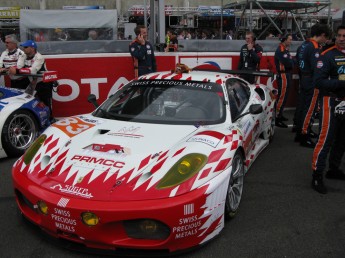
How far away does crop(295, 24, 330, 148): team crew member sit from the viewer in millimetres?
5684

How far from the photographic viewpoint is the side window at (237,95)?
3963 mm

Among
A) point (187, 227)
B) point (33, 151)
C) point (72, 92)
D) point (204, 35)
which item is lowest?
point (187, 227)

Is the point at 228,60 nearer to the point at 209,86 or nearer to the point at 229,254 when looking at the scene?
the point at 209,86

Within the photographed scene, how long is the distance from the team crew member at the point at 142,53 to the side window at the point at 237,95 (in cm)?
274

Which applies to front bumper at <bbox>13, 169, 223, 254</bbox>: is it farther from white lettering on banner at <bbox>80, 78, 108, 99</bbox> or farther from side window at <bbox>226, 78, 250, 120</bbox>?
white lettering on banner at <bbox>80, 78, 108, 99</bbox>

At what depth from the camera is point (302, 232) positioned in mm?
3104

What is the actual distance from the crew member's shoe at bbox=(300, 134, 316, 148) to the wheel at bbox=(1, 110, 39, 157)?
3766 millimetres

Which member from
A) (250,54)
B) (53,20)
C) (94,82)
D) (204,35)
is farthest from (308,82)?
(204,35)

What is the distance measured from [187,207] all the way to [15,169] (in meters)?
1.51

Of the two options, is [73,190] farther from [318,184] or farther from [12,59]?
[12,59]

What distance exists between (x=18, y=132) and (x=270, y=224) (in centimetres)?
353

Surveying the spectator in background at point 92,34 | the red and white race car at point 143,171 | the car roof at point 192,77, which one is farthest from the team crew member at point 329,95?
the spectator in background at point 92,34

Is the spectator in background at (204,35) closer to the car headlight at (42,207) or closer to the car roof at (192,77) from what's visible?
the car roof at (192,77)

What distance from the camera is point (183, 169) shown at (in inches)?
111
